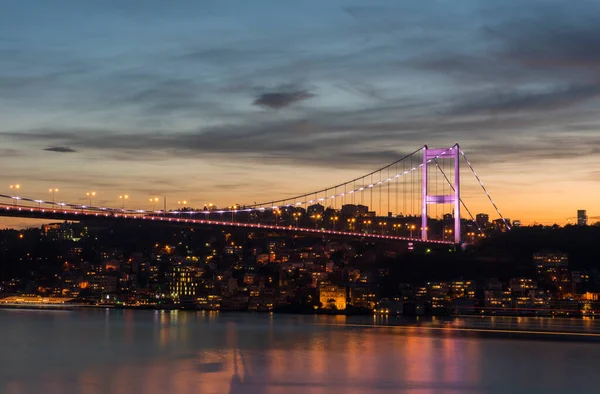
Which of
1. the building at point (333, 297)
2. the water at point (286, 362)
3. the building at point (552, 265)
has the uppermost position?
the building at point (552, 265)

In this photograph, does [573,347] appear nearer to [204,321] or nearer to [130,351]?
[130,351]

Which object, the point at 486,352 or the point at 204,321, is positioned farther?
the point at 204,321

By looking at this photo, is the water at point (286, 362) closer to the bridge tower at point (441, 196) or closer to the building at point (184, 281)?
the bridge tower at point (441, 196)

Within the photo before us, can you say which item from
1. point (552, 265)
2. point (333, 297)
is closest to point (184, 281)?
point (333, 297)

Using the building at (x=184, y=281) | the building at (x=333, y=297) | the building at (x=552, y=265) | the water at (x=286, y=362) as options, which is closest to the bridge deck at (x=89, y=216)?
the water at (x=286, y=362)

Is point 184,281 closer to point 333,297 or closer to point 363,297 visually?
point 333,297

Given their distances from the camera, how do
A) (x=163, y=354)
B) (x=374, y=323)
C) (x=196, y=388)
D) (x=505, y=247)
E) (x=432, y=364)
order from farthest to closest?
(x=505, y=247) → (x=374, y=323) → (x=163, y=354) → (x=432, y=364) → (x=196, y=388)

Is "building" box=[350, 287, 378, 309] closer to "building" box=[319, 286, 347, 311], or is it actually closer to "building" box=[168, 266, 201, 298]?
"building" box=[319, 286, 347, 311]

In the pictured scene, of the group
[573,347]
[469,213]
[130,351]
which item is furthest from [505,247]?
[130,351]
